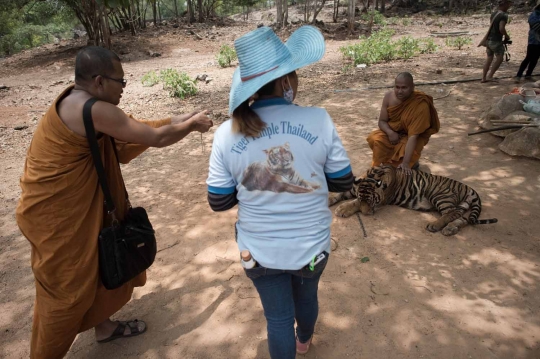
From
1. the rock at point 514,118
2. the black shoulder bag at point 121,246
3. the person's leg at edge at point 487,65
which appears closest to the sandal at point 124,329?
the black shoulder bag at point 121,246

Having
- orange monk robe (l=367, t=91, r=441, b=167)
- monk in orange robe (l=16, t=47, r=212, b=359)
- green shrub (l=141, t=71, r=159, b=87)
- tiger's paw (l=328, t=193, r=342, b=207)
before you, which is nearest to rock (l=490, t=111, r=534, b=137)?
orange monk robe (l=367, t=91, r=441, b=167)

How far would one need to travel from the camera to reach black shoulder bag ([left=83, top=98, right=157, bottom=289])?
2051mm

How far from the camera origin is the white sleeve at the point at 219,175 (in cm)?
148

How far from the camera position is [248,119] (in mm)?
1388

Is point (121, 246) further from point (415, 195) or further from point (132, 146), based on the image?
point (415, 195)

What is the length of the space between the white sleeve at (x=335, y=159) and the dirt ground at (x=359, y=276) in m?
1.41

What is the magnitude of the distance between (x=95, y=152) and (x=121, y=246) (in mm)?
596

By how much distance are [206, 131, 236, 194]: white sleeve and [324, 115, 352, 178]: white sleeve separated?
420 mm

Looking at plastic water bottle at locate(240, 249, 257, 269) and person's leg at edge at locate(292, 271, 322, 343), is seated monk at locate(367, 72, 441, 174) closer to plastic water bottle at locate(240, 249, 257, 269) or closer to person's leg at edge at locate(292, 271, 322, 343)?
person's leg at edge at locate(292, 271, 322, 343)

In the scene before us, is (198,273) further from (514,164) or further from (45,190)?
(514,164)

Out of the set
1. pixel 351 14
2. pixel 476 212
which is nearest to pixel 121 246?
pixel 476 212

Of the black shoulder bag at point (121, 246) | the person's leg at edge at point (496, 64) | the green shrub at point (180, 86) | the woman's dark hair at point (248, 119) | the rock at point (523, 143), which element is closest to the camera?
the woman's dark hair at point (248, 119)

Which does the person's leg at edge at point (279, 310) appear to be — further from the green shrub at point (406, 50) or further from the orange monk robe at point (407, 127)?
the green shrub at point (406, 50)

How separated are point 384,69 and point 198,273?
8.68 meters
